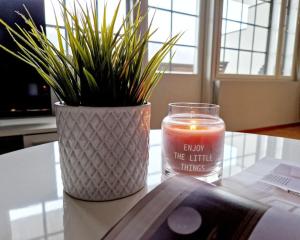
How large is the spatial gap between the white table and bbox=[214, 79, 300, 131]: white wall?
6.10 feet

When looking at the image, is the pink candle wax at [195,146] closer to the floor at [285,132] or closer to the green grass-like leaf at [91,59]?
the green grass-like leaf at [91,59]

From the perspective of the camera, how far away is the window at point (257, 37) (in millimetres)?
2326

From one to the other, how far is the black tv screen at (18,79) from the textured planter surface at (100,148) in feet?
3.49

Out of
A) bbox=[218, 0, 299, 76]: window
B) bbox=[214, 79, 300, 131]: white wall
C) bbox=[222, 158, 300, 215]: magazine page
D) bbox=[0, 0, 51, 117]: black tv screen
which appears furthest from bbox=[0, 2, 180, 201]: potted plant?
bbox=[218, 0, 299, 76]: window

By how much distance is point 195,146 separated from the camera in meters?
0.33

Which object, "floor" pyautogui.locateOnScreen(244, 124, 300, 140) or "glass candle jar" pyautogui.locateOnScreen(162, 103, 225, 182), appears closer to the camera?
"glass candle jar" pyautogui.locateOnScreen(162, 103, 225, 182)

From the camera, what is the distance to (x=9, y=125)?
1.06 meters

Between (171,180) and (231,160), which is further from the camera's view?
(231,160)

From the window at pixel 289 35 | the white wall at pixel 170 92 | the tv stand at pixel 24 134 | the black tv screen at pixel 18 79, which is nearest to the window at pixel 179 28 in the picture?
the white wall at pixel 170 92

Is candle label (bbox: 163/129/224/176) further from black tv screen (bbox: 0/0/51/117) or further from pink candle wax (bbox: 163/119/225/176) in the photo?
black tv screen (bbox: 0/0/51/117)

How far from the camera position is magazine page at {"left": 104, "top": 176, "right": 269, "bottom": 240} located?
0.64 ft

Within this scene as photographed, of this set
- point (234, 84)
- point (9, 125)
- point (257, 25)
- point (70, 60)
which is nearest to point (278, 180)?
point (70, 60)

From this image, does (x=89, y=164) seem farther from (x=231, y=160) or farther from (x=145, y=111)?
(x=231, y=160)

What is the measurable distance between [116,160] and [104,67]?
12cm
